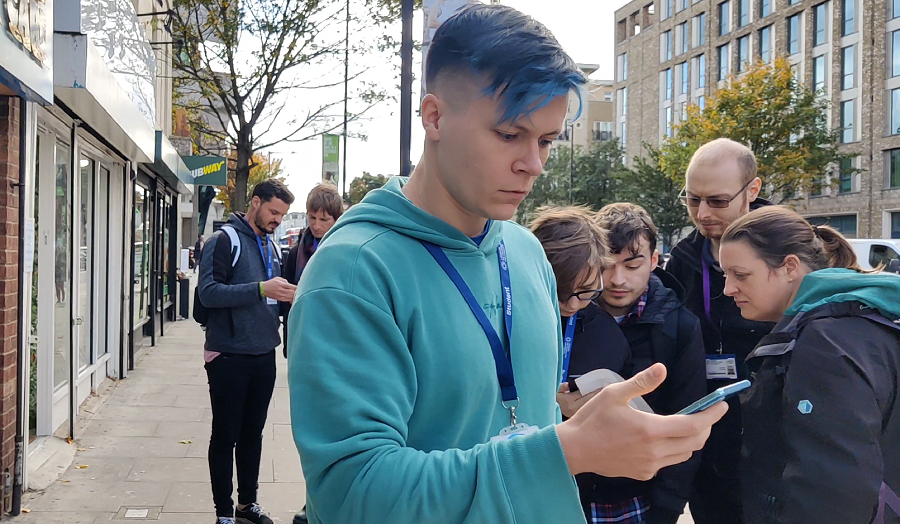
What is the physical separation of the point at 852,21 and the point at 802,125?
11.0 metres

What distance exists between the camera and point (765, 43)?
157 feet

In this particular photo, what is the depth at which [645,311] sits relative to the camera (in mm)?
3178

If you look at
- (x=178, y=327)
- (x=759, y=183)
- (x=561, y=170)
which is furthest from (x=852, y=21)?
(x=759, y=183)

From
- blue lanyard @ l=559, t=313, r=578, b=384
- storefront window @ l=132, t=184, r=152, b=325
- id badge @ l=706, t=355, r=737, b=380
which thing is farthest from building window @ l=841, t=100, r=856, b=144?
blue lanyard @ l=559, t=313, r=578, b=384

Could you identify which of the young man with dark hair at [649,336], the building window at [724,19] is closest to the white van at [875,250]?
the young man with dark hair at [649,336]

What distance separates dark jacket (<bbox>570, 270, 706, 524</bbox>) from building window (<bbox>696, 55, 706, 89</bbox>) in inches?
2134

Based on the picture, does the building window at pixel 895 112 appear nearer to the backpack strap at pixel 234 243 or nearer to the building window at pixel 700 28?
the building window at pixel 700 28

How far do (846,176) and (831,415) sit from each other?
4294 cm

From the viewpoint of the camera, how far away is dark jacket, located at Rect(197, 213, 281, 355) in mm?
4879

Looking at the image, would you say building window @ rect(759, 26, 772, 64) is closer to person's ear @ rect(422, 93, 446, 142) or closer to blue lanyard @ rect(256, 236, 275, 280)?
blue lanyard @ rect(256, 236, 275, 280)

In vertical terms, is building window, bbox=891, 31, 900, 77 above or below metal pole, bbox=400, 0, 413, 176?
above

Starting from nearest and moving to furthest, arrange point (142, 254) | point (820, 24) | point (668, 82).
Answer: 1. point (142, 254)
2. point (820, 24)
3. point (668, 82)

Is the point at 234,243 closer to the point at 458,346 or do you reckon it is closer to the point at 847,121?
the point at 458,346

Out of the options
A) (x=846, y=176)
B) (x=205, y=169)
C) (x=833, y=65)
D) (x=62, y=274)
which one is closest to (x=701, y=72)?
(x=833, y=65)
